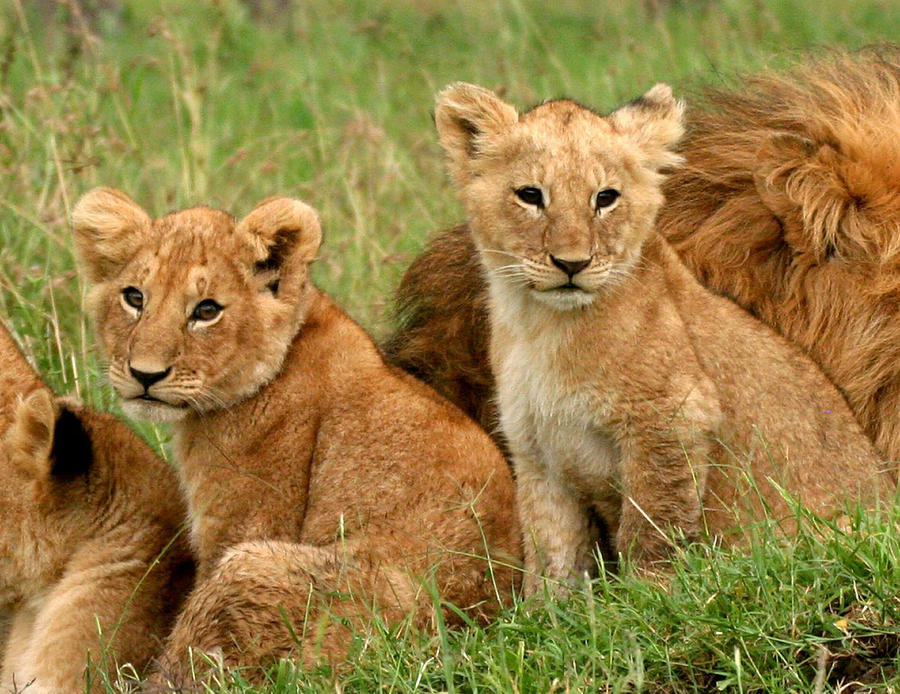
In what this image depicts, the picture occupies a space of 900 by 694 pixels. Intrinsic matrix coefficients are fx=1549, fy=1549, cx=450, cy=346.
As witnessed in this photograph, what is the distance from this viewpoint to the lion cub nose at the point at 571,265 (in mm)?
3924

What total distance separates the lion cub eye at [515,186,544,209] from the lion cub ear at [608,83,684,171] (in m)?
0.37

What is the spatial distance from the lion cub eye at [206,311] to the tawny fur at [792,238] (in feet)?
3.71

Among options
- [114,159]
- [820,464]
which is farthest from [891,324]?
[114,159]

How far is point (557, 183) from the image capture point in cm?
403

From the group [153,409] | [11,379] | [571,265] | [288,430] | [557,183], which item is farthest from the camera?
[11,379]

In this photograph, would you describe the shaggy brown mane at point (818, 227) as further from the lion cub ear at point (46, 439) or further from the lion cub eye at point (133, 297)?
the lion cub ear at point (46, 439)

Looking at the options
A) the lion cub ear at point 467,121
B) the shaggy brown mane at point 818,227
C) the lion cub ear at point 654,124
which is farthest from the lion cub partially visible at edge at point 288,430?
the shaggy brown mane at point 818,227

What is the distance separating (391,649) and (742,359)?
4.29ft

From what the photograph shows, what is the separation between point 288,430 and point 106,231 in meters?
0.83

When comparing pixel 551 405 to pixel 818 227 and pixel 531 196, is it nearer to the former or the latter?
pixel 531 196

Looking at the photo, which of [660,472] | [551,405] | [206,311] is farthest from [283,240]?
[660,472]

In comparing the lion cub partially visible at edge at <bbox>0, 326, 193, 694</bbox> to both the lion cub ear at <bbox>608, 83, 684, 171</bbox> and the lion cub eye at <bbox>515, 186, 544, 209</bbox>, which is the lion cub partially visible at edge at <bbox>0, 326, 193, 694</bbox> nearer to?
the lion cub eye at <bbox>515, 186, 544, 209</bbox>

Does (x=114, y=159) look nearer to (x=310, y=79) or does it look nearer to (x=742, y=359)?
(x=310, y=79)

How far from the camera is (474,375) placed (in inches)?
208
